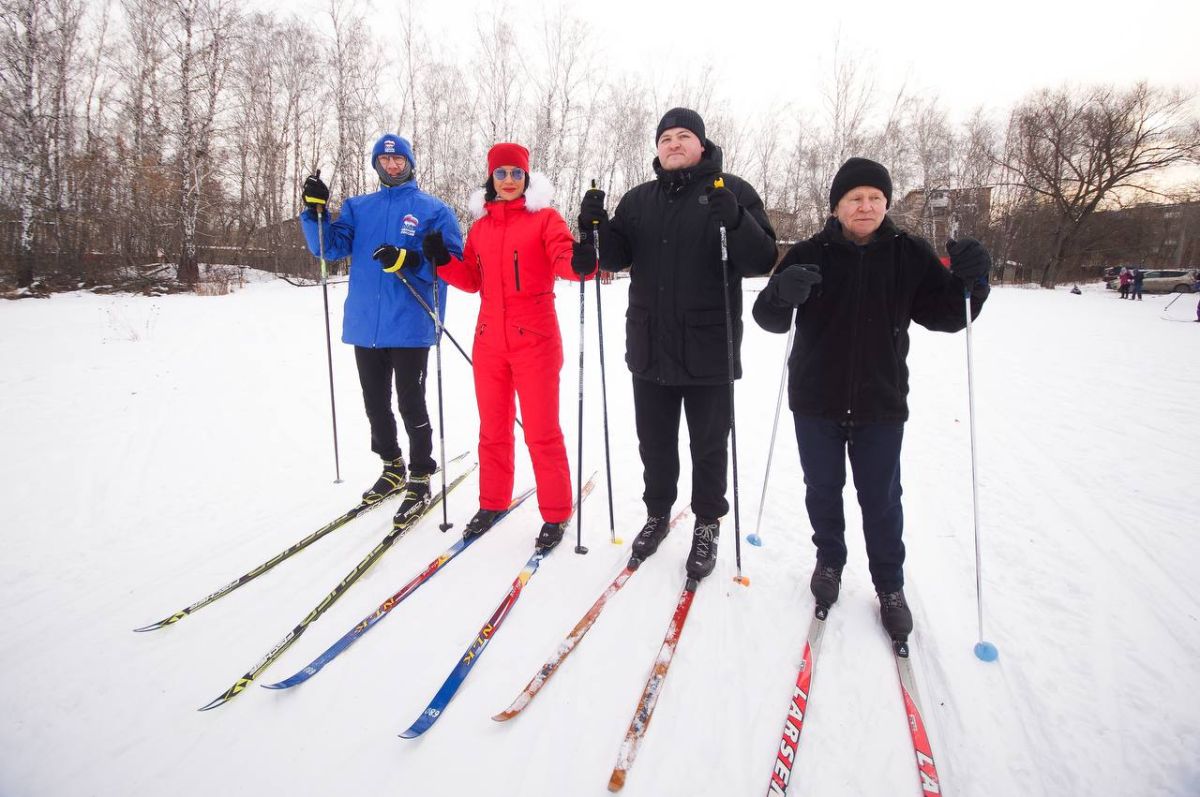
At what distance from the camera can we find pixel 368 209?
10.1ft

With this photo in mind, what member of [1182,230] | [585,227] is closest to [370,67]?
[585,227]

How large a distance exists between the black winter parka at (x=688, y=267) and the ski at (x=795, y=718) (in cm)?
117

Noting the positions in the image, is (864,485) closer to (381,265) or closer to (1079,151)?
(381,265)

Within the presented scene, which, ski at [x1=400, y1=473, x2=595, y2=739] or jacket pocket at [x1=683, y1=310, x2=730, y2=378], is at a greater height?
jacket pocket at [x1=683, y1=310, x2=730, y2=378]

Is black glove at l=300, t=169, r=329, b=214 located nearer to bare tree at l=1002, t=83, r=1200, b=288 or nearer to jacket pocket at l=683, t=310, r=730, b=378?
jacket pocket at l=683, t=310, r=730, b=378

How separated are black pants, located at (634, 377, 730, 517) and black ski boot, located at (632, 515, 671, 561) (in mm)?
153

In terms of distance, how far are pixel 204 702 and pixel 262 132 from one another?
23.0 metres

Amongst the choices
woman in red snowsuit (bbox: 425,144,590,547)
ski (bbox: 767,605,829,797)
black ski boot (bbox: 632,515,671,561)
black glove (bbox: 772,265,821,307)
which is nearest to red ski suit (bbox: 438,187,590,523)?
woman in red snowsuit (bbox: 425,144,590,547)

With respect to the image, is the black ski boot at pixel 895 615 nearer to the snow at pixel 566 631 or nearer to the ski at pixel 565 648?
the snow at pixel 566 631

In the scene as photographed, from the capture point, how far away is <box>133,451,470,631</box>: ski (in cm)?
220

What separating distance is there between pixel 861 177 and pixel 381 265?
8.38ft

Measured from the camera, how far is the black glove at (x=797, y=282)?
1.98 m

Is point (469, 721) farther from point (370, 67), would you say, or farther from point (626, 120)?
point (626, 120)

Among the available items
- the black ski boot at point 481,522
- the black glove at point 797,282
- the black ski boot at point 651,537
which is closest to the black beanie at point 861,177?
the black glove at point 797,282
